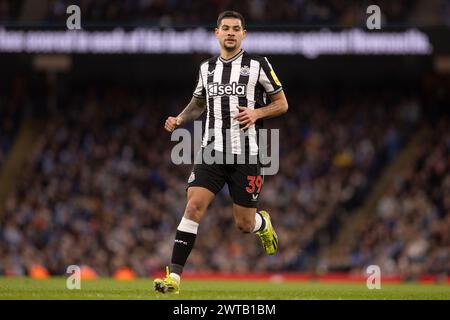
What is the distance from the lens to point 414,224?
2367cm

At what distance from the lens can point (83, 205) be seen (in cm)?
2578

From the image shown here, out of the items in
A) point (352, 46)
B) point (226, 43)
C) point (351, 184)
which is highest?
point (352, 46)

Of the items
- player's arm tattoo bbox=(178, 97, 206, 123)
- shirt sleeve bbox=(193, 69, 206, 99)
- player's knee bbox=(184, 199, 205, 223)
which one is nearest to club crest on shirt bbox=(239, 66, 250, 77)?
shirt sleeve bbox=(193, 69, 206, 99)

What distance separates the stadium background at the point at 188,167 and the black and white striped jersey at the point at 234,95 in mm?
13036

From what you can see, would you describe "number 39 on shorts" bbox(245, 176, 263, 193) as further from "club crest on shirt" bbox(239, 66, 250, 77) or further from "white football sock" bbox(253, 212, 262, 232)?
"club crest on shirt" bbox(239, 66, 250, 77)

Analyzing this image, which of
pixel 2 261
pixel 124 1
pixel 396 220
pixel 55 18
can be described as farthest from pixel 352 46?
pixel 2 261

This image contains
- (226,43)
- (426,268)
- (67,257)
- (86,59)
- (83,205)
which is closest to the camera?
(226,43)

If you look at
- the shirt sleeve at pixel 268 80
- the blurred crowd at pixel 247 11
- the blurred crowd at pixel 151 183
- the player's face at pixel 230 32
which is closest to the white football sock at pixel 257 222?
the shirt sleeve at pixel 268 80

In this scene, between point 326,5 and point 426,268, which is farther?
point 326,5

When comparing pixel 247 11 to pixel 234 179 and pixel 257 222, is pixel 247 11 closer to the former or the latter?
pixel 257 222

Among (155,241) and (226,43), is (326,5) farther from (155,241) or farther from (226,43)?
(226,43)

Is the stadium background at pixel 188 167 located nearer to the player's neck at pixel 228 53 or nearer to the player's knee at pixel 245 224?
the player's knee at pixel 245 224

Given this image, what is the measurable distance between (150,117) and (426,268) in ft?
33.0

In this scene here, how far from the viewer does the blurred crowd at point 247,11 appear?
25.8 m
